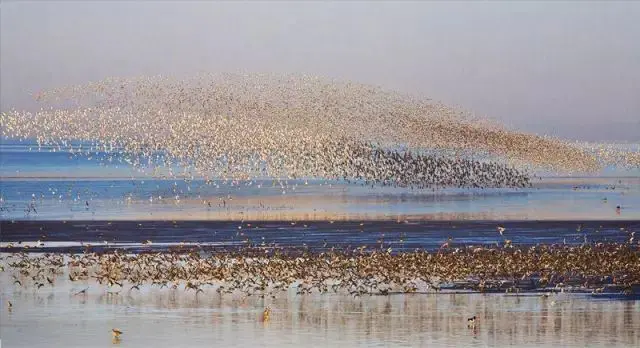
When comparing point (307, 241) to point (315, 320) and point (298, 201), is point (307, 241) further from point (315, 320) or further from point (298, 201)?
point (298, 201)

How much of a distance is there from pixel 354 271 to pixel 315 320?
5.40m

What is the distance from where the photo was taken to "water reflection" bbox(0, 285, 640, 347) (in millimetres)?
20828

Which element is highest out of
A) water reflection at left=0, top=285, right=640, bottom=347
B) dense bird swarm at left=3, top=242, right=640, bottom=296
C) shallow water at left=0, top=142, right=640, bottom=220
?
shallow water at left=0, top=142, right=640, bottom=220

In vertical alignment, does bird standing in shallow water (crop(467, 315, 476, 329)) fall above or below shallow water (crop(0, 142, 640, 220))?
below

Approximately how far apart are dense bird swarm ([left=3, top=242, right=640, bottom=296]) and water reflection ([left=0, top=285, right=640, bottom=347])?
915 mm

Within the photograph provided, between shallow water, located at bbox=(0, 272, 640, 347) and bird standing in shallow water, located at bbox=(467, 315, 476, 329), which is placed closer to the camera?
shallow water, located at bbox=(0, 272, 640, 347)

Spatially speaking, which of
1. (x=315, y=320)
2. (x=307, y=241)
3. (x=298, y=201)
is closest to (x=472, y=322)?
(x=315, y=320)

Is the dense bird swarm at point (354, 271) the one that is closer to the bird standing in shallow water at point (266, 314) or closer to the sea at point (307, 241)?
the sea at point (307, 241)

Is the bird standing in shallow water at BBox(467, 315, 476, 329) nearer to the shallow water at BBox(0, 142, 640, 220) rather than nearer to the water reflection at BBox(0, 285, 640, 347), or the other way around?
the water reflection at BBox(0, 285, 640, 347)

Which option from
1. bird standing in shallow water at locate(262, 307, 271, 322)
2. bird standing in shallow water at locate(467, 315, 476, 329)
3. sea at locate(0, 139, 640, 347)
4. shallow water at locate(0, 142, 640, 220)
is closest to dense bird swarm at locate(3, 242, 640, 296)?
sea at locate(0, 139, 640, 347)

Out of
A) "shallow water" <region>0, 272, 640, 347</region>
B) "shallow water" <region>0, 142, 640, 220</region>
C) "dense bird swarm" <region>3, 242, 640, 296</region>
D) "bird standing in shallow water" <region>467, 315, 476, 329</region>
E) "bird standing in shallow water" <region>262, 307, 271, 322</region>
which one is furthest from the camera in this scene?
"shallow water" <region>0, 142, 640, 220</region>

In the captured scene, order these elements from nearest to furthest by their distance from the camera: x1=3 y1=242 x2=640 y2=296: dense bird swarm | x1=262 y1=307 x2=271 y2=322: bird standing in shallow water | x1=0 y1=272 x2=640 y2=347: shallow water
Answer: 1. x1=0 y1=272 x2=640 y2=347: shallow water
2. x1=262 y1=307 x2=271 y2=322: bird standing in shallow water
3. x1=3 y1=242 x2=640 y2=296: dense bird swarm

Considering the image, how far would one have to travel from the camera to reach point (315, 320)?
22.6 meters

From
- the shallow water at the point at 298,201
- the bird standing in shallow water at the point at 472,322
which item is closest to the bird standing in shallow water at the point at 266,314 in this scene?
the bird standing in shallow water at the point at 472,322
